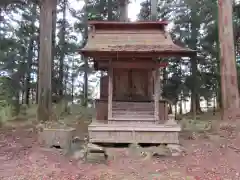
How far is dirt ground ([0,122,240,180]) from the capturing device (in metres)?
5.75

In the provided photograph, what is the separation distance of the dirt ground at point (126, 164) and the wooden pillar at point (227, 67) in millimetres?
2599

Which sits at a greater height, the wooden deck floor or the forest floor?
the wooden deck floor

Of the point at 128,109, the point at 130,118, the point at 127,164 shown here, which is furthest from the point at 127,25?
the point at 127,164

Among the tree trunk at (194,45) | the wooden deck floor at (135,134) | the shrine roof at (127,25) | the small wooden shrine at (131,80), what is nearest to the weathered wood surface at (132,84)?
the small wooden shrine at (131,80)

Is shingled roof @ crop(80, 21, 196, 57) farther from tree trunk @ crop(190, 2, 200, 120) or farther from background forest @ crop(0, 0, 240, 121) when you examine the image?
tree trunk @ crop(190, 2, 200, 120)

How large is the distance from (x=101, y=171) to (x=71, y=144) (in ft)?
7.27

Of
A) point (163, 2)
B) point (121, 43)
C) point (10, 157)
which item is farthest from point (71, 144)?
point (163, 2)

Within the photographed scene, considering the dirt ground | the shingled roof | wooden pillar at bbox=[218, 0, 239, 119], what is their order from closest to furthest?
the dirt ground → the shingled roof → wooden pillar at bbox=[218, 0, 239, 119]

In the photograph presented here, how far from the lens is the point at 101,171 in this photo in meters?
6.05

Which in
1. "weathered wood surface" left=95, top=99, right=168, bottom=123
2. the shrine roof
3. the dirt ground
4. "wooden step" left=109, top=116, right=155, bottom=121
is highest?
the shrine roof

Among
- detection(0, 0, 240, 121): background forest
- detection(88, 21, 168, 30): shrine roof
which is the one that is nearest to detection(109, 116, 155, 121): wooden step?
detection(88, 21, 168, 30): shrine roof

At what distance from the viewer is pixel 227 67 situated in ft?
36.2

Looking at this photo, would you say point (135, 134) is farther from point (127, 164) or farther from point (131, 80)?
point (131, 80)

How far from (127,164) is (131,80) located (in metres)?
5.19
